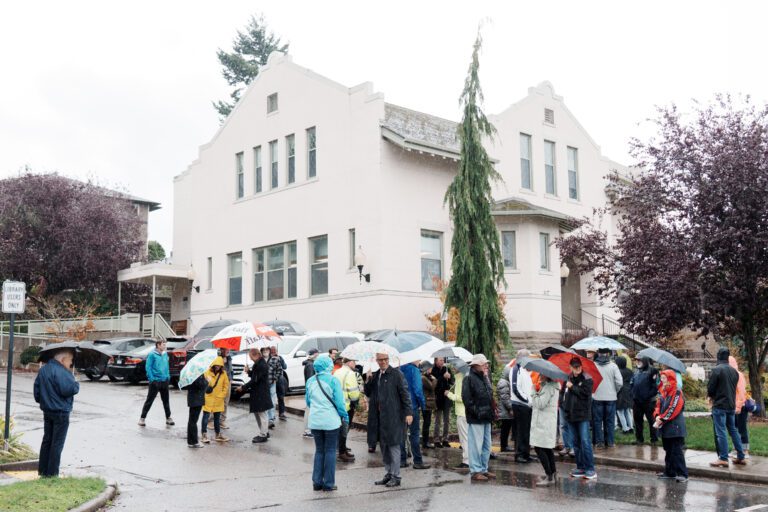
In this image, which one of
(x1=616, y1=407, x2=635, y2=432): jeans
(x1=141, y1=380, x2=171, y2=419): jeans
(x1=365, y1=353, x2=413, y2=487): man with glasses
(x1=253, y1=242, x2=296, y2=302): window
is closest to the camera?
(x1=365, y1=353, x2=413, y2=487): man with glasses

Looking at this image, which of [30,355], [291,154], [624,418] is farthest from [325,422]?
[30,355]

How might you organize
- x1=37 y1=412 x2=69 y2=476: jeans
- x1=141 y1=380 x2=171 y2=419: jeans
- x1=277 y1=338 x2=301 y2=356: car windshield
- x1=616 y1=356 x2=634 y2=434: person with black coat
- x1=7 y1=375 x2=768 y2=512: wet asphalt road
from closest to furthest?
x1=7 y1=375 x2=768 y2=512: wet asphalt road, x1=37 y1=412 x2=69 y2=476: jeans, x1=616 y1=356 x2=634 y2=434: person with black coat, x1=141 y1=380 x2=171 y2=419: jeans, x1=277 y1=338 x2=301 y2=356: car windshield

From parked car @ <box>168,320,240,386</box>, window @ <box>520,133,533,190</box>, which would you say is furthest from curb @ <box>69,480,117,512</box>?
window @ <box>520,133,533,190</box>

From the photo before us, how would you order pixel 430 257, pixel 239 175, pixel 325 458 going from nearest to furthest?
pixel 325 458 → pixel 430 257 → pixel 239 175

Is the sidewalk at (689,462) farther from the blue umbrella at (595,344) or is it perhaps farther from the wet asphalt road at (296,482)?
the blue umbrella at (595,344)

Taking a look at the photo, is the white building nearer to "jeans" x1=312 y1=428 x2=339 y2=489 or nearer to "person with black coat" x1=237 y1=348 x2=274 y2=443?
"person with black coat" x1=237 y1=348 x2=274 y2=443

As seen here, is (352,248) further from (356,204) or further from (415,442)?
(415,442)

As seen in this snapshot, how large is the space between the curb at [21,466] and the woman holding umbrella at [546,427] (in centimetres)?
735

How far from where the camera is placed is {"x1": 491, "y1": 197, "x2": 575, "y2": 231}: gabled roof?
2702 centimetres

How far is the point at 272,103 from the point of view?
102ft

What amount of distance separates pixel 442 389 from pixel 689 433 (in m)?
4.97

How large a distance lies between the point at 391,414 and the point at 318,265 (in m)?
17.8

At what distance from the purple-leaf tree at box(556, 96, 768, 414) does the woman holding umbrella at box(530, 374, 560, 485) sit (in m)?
7.17

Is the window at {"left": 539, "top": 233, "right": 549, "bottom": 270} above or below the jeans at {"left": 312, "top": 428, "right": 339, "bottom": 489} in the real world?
above
